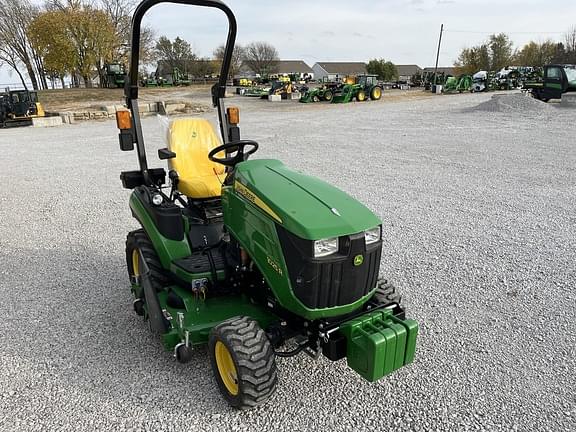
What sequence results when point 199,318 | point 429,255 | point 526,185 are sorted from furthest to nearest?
point 526,185, point 429,255, point 199,318

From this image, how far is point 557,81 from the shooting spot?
20031mm

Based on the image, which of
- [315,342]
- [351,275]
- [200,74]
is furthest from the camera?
[200,74]

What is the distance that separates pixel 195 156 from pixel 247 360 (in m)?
2.04

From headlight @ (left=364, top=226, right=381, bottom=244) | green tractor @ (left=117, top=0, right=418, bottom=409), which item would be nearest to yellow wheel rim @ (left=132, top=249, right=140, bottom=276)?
green tractor @ (left=117, top=0, right=418, bottom=409)

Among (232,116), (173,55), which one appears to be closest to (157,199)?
(232,116)

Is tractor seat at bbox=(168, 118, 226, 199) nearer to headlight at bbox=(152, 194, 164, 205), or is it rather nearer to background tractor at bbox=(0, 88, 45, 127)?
headlight at bbox=(152, 194, 164, 205)

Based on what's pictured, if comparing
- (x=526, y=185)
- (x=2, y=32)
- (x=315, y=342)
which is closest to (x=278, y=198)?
(x=315, y=342)

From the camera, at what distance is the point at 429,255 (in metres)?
4.46

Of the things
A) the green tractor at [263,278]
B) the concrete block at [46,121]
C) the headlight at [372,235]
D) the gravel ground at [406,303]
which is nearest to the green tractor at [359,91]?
the concrete block at [46,121]

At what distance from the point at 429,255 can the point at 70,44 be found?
114 ft

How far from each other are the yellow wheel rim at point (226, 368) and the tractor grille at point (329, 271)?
20.4 inches

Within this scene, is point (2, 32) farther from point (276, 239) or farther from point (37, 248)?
point (276, 239)

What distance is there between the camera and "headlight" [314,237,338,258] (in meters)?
2.15

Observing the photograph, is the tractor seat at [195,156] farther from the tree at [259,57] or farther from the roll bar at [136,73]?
the tree at [259,57]
